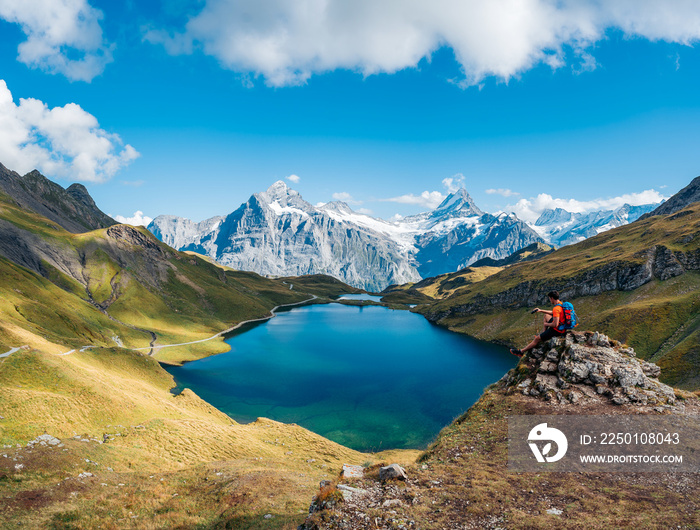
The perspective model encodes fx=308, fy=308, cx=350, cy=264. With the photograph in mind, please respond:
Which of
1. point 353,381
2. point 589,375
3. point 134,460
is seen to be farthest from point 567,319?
point 353,381

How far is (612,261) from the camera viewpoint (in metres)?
142

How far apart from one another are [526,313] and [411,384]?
95961mm

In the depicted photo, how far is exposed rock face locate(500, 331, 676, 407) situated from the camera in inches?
832

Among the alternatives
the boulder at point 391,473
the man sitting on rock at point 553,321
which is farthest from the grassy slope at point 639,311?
the boulder at point 391,473

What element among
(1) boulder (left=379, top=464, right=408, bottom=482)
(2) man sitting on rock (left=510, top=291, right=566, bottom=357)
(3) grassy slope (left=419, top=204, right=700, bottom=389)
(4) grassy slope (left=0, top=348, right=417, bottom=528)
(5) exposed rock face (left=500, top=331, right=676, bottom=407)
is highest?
(3) grassy slope (left=419, top=204, right=700, bottom=389)

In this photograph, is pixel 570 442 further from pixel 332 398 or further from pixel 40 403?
pixel 332 398

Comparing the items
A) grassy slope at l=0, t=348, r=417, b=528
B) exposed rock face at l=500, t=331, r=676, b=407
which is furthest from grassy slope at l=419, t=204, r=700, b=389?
grassy slope at l=0, t=348, r=417, b=528

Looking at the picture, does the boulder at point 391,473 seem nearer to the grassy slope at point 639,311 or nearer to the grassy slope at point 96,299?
the grassy slope at point 96,299

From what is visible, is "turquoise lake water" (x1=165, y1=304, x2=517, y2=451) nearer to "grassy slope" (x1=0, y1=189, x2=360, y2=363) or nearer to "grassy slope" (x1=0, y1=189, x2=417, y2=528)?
"grassy slope" (x1=0, y1=189, x2=417, y2=528)

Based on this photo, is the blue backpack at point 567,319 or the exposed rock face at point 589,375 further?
the blue backpack at point 567,319

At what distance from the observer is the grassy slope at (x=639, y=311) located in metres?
72.8

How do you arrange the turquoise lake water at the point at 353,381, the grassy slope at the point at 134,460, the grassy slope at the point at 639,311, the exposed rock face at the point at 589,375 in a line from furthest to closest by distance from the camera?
Result: the grassy slope at the point at 639,311 < the turquoise lake water at the point at 353,381 < the exposed rock face at the point at 589,375 < the grassy slope at the point at 134,460

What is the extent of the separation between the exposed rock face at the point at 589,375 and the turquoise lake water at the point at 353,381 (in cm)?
3861

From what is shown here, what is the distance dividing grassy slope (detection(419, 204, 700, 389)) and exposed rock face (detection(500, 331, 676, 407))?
51.7 m
